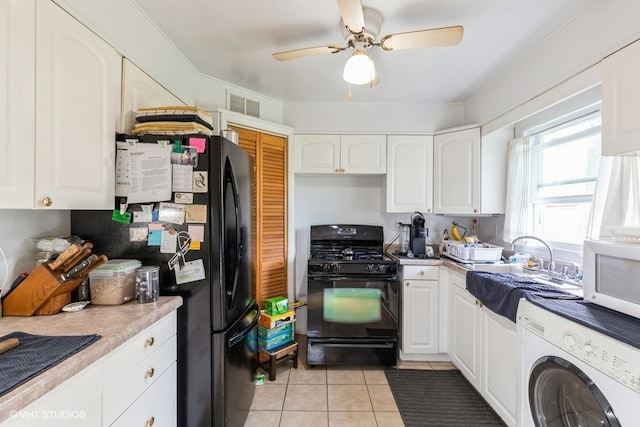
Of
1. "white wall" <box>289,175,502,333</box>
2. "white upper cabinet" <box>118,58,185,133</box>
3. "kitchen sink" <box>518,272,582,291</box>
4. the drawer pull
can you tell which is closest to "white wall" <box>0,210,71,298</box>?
"white upper cabinet" <box>118,58,185,133</box>

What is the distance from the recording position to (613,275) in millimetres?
1204

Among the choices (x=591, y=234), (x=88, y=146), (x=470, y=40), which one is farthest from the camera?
(x=470, y=40)

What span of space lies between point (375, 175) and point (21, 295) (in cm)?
267

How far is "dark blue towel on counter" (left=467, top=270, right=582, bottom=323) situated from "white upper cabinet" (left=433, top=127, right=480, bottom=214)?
90 cm

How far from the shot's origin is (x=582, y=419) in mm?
1100

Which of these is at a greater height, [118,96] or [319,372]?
[118,96]

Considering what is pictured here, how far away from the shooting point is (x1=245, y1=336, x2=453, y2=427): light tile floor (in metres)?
1.82

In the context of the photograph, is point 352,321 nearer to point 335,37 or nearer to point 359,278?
point 359,278

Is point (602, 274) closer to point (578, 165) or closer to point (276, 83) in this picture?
point (578, 165)

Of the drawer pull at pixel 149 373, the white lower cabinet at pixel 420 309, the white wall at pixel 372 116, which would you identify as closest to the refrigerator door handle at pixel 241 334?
the drawer pull at pixel 149 373

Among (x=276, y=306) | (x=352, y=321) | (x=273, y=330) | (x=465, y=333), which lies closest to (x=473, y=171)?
(x=465, y=333)

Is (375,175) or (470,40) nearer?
(470,40)

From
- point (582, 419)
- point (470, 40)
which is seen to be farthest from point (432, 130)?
point (582, 419)

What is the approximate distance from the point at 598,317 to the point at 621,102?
0.99 meters
